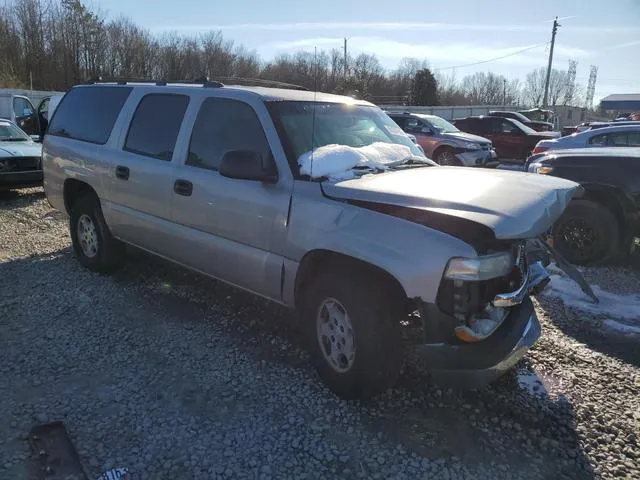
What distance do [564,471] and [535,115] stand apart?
106 feet

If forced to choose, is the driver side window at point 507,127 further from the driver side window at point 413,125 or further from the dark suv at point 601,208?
the dark suv at point 601,208

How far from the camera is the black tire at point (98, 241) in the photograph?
5417 millimetres

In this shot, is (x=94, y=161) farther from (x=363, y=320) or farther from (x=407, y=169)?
(x=363, y=320)

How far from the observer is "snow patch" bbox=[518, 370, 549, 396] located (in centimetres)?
356

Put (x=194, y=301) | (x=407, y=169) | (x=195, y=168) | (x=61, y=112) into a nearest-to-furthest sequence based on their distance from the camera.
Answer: (x=407, y=169), (x=195, y=168), (x=194, y=301), (x=61, y=112)

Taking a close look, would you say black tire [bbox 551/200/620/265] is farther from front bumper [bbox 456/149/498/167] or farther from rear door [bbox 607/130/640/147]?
front bumper [bbox 456/149/498/167]

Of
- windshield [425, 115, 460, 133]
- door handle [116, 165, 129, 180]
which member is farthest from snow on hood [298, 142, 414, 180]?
windshield [425, 115, 460, 133]

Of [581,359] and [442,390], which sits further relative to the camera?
[581,359]

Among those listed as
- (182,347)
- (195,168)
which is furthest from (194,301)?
(195,168)

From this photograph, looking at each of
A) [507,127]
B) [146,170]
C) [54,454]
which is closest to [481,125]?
[507,127]

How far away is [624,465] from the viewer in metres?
2.89

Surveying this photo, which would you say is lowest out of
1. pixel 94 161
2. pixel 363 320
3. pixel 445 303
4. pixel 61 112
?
pixel 363 320

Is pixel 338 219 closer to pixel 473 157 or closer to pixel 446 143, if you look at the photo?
pixel 473 157

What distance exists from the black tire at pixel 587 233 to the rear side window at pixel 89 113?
5.05m
